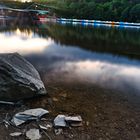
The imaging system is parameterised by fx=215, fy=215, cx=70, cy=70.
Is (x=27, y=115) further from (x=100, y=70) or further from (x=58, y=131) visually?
(x=100, y=70)

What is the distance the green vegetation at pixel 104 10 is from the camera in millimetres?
47744

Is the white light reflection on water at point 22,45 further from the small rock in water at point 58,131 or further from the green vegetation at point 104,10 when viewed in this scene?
the green vegetation at point 104,10

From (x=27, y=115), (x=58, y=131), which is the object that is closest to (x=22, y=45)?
(x=27, y=115)

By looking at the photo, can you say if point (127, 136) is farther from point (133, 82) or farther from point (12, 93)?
point (133, 82)

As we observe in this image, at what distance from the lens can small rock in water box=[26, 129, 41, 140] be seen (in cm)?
409

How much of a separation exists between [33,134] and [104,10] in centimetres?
5313

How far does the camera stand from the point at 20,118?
15.3ft

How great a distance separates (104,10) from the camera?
177 ft

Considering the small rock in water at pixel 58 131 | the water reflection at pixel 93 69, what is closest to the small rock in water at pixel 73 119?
the small rock in water at pixel 58 131

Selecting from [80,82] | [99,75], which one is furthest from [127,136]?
[99,75]

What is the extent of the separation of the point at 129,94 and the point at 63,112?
8.52 feet

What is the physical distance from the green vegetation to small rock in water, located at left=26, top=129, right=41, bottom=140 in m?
46.2

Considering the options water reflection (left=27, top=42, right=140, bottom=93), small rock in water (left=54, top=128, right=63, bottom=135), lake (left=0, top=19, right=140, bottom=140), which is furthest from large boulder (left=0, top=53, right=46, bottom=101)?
water reflection (left=27, top=42, right=140, bottom=93)

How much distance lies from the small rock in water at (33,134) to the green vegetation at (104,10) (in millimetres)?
46211
